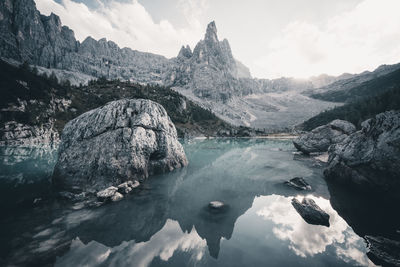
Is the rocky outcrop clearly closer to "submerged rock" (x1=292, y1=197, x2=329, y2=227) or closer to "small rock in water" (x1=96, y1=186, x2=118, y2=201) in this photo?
"small rock in water" (x1=96, y1=186, x2=118, y2=201)

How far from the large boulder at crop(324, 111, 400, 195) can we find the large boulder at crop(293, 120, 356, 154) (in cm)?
2302

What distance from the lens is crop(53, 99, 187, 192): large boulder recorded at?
20.3m

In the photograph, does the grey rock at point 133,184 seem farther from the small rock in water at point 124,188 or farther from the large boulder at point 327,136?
the large boulder at point 327,136

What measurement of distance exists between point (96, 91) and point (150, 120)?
126484mm

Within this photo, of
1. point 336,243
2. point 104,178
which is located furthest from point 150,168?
point 336,243

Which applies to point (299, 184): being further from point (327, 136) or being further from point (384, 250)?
point (327, 136)

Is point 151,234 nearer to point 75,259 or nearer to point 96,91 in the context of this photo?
point 75,259

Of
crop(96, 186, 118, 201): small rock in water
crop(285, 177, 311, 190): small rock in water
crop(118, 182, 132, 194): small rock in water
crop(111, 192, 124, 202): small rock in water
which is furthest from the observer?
crop(285, 177, 311, 190): small rock in water

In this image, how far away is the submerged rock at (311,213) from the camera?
13133 mm

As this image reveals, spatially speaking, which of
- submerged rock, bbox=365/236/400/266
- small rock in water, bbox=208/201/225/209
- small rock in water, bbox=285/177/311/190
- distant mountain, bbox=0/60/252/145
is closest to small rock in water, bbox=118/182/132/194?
small rock in water, bbox=208/201/225/209

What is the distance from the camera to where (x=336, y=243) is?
34.8 ft

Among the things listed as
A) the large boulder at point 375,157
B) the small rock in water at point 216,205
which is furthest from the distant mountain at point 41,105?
the large boulder at point 375,157

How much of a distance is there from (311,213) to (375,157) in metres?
9.01

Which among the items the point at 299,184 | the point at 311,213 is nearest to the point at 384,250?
the point at 311,213
